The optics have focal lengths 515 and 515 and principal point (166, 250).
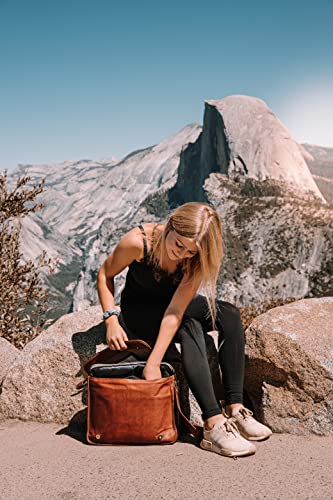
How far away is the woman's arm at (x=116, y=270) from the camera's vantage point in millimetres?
3625

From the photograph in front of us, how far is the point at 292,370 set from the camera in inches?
147

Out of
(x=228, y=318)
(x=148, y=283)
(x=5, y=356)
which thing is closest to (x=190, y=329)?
(x=228, y=318)

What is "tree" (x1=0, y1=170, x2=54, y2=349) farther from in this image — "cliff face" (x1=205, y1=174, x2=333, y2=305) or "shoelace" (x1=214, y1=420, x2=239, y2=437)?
"cliff face" (x1=205, y1=174, x2=333, y2=305)

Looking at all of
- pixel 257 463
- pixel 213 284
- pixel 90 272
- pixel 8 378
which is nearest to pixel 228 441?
pixel 257 463

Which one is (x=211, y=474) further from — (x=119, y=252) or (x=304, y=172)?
(x=304, y=172)

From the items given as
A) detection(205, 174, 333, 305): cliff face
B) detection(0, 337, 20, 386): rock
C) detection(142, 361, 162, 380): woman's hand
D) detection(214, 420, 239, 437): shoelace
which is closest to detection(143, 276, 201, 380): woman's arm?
detection(142, 361, 162, 380): woman's hand

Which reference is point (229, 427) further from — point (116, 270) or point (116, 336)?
point (116, 270)

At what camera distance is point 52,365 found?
4102 mm

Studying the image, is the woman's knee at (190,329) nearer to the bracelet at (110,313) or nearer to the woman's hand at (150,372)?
the woman's hand at (150,372)

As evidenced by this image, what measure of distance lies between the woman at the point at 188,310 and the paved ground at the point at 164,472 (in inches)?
6.5

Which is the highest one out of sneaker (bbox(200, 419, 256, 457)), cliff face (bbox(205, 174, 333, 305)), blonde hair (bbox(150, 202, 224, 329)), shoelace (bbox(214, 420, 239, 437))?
blonde hair (bbox(150, 202, 224, 329))

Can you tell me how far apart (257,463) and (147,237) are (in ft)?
5.40

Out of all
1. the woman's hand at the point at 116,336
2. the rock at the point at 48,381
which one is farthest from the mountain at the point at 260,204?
the woman's hand at the point at 116,336

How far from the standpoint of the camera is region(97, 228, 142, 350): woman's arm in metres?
3.62
